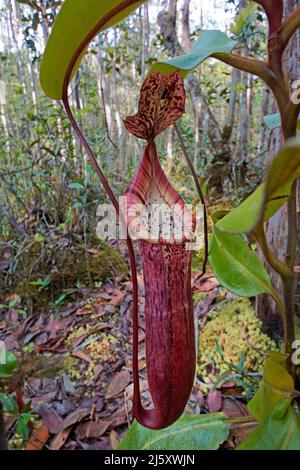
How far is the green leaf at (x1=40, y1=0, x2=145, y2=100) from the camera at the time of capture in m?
0.28

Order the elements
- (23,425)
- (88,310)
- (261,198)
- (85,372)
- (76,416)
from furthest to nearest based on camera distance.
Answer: (88,310) → (85,372) → (76,416) → (23,425) → (261,198)

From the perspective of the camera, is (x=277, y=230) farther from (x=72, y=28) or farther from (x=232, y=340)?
(x=72, y=28)

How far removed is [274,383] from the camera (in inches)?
14.9

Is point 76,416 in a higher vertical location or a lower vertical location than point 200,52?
lower

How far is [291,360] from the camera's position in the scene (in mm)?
385

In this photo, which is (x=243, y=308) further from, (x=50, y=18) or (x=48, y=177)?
(x=50, y=18)

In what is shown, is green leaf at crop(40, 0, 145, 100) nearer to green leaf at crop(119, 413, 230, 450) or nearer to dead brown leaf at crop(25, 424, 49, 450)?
green leaf at crop(119, 413, 230, 450)

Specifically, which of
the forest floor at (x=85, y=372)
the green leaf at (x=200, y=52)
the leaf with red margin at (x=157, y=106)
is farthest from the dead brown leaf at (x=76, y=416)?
the green leaf at (x=200, y=52)

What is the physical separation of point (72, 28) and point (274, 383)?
0.43 metres

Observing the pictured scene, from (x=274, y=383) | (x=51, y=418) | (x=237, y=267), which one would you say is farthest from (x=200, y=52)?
(x=51, y=418)

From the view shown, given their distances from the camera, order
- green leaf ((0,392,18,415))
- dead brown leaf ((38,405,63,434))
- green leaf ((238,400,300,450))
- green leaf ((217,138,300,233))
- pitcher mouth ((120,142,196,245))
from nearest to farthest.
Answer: green leaf ((217,138,300,233)) → green leaf ((238,400,300,450)) → pitcher mouth ((120,142,196,245)) → green leaf ((0,392,18,415)) → dead brown leaf ((38,405,63,434))

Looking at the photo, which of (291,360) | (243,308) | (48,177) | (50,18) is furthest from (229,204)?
(291,360)

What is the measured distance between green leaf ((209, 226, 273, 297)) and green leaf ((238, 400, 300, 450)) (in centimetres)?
14

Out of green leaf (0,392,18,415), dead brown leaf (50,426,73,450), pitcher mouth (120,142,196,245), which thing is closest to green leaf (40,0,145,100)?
pitcher mouth (120,142,196,245)
